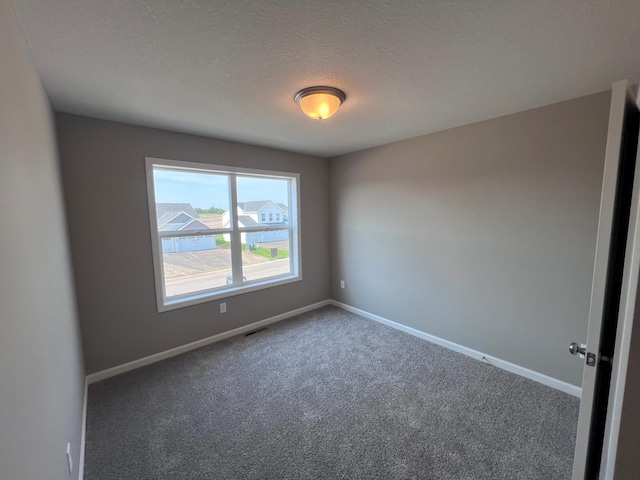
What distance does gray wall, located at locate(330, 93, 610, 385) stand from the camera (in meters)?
2.11

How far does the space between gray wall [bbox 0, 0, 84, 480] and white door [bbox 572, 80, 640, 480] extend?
1714mm

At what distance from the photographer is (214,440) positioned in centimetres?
180

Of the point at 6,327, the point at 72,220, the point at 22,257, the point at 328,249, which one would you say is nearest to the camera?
the point at 6,327

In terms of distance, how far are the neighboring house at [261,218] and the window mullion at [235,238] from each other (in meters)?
0.06

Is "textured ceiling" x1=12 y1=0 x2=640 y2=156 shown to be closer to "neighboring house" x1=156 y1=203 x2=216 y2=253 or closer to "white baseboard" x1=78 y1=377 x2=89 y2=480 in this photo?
"neighboring house" x1=156 y1=203 x2=216 y2=253

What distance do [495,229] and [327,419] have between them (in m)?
2.21

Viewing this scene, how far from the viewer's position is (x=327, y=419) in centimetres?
198

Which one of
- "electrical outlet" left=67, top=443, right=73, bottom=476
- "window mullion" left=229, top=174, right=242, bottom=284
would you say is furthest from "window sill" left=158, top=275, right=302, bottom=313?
"electrical outlet" left=67, top=443, right=73, bottom=476

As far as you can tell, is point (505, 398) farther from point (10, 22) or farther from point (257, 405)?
point (10, 22)

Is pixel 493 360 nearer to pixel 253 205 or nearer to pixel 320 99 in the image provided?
pixel 320 99

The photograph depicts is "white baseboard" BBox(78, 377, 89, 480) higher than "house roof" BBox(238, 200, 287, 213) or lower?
lower

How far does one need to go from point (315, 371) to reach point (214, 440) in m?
1.02

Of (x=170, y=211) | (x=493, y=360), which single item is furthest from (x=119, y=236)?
(x=493, y=360)

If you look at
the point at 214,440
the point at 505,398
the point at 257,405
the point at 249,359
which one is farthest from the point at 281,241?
the point at 505,398
